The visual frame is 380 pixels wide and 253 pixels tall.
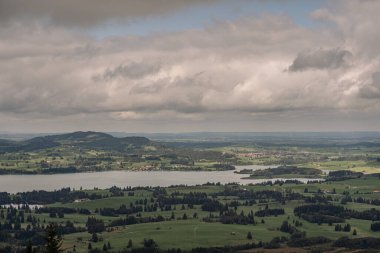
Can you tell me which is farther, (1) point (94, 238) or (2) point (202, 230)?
(2) point (202, 230)

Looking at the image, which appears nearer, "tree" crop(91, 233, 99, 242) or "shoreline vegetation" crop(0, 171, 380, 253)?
"shoreline vegetation" crop(0, 171, 380, 253)

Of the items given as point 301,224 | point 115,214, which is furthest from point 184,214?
point 301,224

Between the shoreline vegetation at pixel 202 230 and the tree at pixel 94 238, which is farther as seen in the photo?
the tree at pixel 94 238

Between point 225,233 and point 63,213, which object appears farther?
point 63,213

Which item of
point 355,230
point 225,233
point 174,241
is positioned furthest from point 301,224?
point 174,241

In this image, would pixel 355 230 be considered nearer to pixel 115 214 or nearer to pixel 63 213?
pixel 115 214

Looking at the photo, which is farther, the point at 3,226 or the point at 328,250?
the point at 3,226

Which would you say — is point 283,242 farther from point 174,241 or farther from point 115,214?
point 115,214

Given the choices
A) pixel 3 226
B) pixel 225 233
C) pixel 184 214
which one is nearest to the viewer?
pixel 225 233

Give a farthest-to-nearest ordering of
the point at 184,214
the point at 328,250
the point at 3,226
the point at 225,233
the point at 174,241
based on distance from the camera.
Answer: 1. the point at 184,214
2. the point at 3,226
3. the point at 225,233
4. the point at 174,241
5. the point at 328,250
